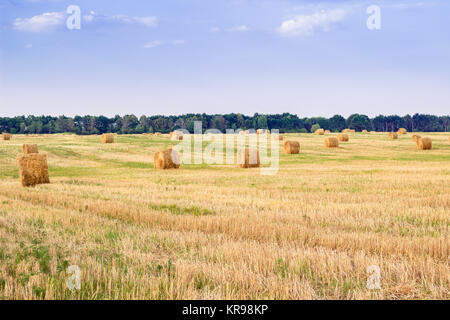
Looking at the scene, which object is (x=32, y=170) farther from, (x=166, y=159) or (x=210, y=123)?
(x=210, y=123)

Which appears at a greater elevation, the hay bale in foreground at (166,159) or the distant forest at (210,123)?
the distant forest at (210,123)

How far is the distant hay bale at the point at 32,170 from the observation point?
20.6m

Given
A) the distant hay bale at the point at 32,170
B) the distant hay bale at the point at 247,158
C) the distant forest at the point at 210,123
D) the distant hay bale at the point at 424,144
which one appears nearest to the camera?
the distant hay bale at the point at 32,170

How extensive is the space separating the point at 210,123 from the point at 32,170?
421ft

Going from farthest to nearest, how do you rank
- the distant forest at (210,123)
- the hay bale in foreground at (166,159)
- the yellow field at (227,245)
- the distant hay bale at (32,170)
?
1. the distant forest at (210,123)
2. the hay bale in foreground at (166,159)
3. the distant hay bale at (32,170)
4. the yellow field at (227,245)

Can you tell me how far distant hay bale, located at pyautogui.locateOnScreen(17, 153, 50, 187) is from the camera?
2056cm

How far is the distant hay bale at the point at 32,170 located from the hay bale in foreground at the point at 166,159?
8805 millimetres

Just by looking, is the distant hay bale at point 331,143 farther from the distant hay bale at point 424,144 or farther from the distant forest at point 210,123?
the distant forest at point 210,123

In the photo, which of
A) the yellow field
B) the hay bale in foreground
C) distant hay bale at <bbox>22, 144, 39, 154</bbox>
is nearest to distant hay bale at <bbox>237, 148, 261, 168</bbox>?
the hay bale in foreground

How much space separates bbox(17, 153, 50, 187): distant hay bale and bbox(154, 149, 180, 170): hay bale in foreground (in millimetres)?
8805

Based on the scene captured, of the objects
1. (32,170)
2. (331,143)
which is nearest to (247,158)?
(32,170)

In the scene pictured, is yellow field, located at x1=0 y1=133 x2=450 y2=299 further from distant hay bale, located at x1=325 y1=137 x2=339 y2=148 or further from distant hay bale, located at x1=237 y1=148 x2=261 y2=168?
distant hay bale, located at x1=325 y1=137 x2=339 y2=148

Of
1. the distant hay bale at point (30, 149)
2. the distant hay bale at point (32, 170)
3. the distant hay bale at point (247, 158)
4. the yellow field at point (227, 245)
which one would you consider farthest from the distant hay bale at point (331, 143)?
the distant hay bale at point (32, 170)
